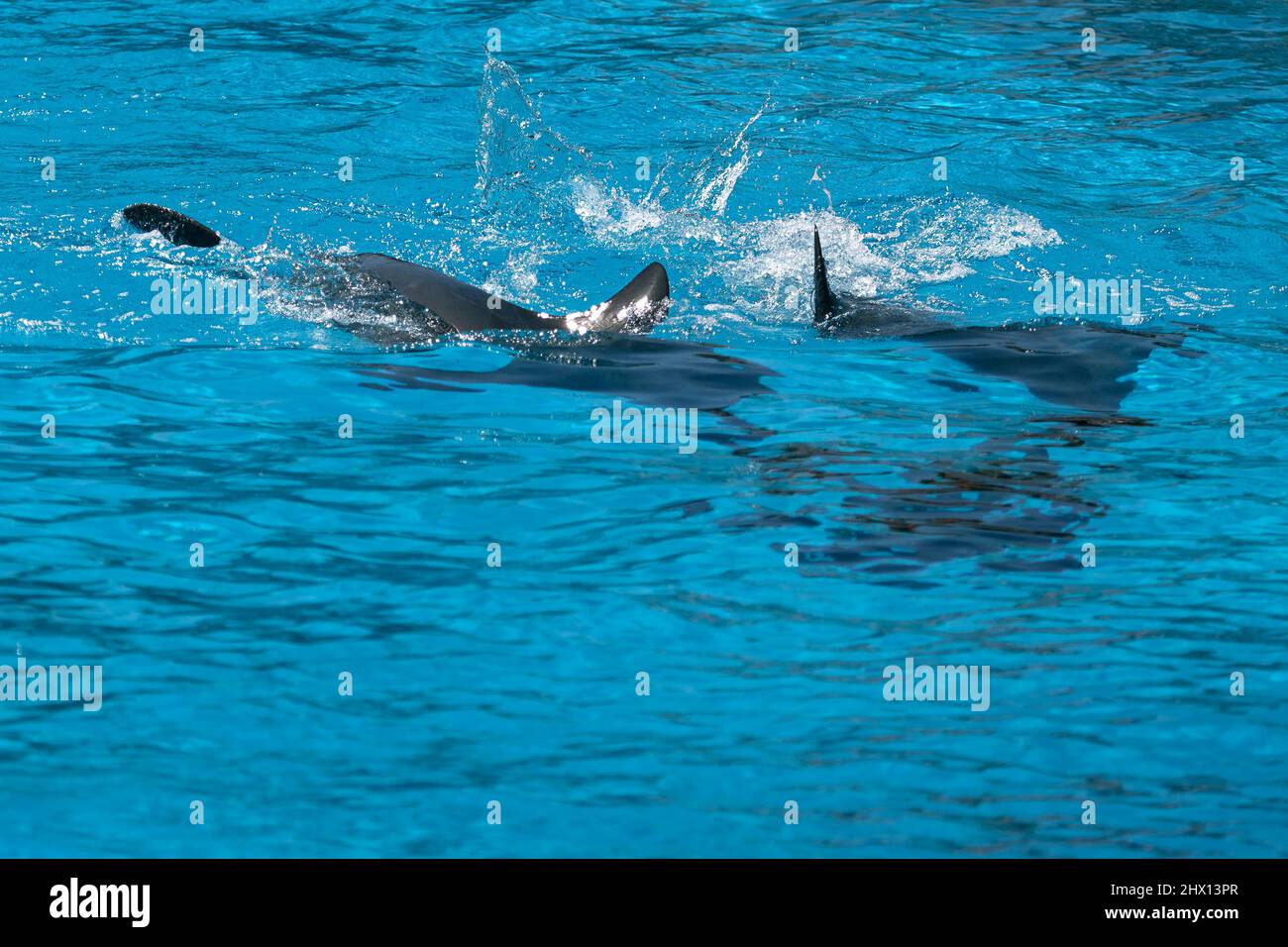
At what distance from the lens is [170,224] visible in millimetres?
7168

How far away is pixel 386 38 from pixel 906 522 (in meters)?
8.54

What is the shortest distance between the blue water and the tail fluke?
0.55 ft

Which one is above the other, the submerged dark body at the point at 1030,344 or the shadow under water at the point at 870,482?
the submerged dark body at the point at 1030,344

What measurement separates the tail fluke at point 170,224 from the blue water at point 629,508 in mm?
167

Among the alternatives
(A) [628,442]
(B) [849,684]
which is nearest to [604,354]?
(A) [628,442]

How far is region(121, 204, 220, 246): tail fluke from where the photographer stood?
7031mm

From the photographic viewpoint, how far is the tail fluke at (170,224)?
7.03m

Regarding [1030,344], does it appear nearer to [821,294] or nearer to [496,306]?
[821,294]
